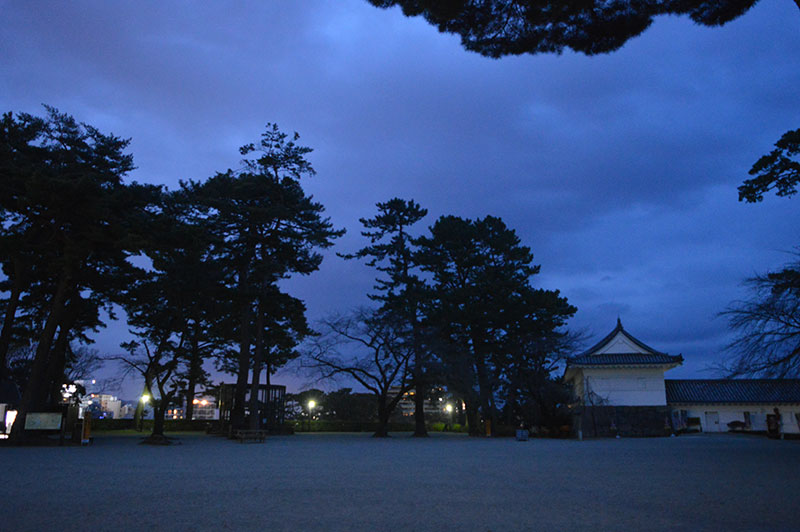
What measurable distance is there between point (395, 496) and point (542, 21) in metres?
7.03

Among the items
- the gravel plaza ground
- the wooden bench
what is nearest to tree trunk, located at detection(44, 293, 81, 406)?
the wooden bench

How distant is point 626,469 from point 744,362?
4.71 meters

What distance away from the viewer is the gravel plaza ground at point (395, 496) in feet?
18.3

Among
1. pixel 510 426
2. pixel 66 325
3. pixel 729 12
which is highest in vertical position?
→ pixel 729 12

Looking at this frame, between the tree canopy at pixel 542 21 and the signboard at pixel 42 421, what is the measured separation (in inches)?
799

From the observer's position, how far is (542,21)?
7109mm

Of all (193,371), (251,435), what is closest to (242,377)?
(251,435)

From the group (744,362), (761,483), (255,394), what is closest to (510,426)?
(255,394)

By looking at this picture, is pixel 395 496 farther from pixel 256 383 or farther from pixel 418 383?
pixel 418 383

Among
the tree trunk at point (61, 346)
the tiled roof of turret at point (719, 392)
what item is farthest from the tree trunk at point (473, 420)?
the tree trunk at point (61, 346)

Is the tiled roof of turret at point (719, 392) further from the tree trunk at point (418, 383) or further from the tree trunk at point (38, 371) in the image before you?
the tree trunk at point (38, 371)

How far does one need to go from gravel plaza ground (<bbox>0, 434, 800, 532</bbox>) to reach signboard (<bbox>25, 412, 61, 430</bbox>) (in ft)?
28.3

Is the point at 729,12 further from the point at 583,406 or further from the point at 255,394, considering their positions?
the point at 583,406

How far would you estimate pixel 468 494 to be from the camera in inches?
304
